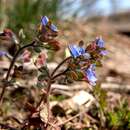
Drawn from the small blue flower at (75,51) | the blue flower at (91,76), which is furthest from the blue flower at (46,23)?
the blue flower at (91,76)

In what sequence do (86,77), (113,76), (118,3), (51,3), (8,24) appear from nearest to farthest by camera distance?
1. (86,77)
2. (113,76)
3. (8,24)
4. (51,3)
5. (118,3)

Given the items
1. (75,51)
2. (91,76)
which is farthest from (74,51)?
→ (91,76)

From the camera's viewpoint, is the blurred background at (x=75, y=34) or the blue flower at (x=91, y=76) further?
the blurred background at (x=75, y=34)

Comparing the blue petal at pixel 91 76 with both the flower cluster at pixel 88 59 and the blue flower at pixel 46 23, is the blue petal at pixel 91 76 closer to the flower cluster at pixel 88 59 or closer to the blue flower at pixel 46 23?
the flower cluster at pixel 88 59

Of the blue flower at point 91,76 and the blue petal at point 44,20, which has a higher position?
the blue petal at point 44,20

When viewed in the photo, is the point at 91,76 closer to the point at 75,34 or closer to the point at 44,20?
the point at 44,20

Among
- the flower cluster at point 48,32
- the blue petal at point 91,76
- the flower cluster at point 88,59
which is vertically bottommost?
the blue petal at point 91,76

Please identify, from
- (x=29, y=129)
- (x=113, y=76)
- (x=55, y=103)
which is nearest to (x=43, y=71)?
(x=29, y=129)

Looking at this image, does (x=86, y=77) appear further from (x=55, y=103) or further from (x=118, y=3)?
(x=118, y=3)
